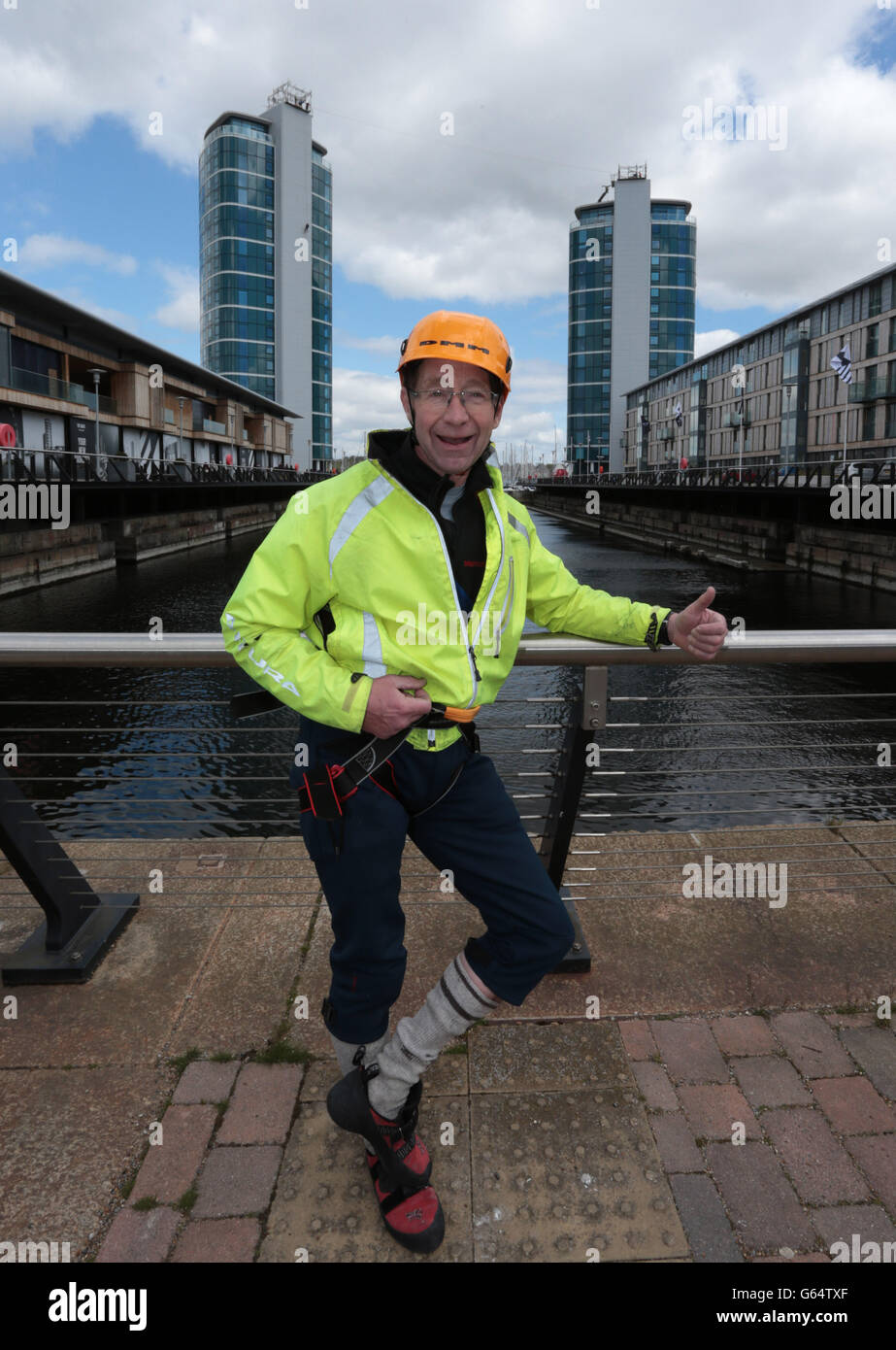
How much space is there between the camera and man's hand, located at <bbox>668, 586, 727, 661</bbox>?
2543mm

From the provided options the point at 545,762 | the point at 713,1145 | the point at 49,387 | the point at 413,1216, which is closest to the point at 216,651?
the point at 413,1216

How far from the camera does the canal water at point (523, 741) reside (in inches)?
346

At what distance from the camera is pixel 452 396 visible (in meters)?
2.17

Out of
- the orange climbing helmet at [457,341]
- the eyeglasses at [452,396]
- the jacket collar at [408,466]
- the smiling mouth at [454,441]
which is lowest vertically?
the jacket collar at [408,466]

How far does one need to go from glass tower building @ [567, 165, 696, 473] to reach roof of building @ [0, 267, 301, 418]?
79427 mm

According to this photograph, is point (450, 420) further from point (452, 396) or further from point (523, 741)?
point (523, 741)

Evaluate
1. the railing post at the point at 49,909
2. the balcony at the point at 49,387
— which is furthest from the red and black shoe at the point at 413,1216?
the balcony at the point at 49,387

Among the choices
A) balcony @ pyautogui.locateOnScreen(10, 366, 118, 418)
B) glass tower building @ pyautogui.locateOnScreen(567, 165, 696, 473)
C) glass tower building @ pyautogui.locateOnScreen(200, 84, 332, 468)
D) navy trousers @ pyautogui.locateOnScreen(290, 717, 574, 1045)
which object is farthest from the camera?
glass tower building @ pyautogui.locateOnScreen(567, 165, 696, 473)

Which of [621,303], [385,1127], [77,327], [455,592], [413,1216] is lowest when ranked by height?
[413,1216]

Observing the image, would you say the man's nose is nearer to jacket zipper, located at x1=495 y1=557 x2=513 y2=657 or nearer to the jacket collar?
the jacket collar

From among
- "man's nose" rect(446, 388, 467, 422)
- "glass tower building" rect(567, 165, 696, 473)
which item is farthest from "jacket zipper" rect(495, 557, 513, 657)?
"glass tower building" rect(567, 165, 696, 473)

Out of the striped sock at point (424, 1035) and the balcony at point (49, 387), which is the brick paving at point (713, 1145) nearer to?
A: the striped sock at point (424, 1035)

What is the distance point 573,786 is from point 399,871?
1.00 metres
